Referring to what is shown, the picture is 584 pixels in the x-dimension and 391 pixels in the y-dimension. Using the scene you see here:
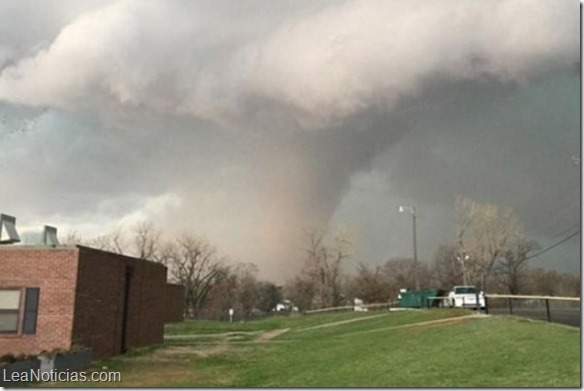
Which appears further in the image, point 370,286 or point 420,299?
point 370,286

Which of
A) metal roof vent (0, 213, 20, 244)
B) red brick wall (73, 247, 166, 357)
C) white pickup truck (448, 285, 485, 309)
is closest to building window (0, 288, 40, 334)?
red brick wall (73, 247, 166, 357)

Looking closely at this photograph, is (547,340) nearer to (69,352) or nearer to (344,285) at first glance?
(69,352)

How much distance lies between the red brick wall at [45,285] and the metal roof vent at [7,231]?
2.06m

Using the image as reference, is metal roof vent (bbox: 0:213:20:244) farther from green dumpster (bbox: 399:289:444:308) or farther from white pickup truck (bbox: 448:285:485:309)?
green dumpster (bbox: 399:289:444:308)

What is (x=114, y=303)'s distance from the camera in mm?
26953

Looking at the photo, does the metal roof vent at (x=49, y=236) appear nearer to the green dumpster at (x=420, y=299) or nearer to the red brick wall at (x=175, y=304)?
the green dumpster at (x=420, y=299)

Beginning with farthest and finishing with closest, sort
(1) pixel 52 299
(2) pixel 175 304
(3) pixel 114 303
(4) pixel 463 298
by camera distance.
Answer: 1. (2) pixel 175 304
2. (4) pixel 463 298
3. (3) pixel 114 303
4. (1) pixel 52 299

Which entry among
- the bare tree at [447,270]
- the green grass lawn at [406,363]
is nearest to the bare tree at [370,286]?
the bare tree at [447,270]

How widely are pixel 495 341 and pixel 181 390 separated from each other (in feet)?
32.9

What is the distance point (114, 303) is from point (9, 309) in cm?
501

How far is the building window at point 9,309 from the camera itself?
2258 centimetres

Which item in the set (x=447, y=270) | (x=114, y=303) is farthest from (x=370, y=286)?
(x=114, y=303)

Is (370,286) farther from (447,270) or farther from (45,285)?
(45,285)

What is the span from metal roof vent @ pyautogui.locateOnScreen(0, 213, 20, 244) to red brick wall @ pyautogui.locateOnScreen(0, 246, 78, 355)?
206 centimetres
